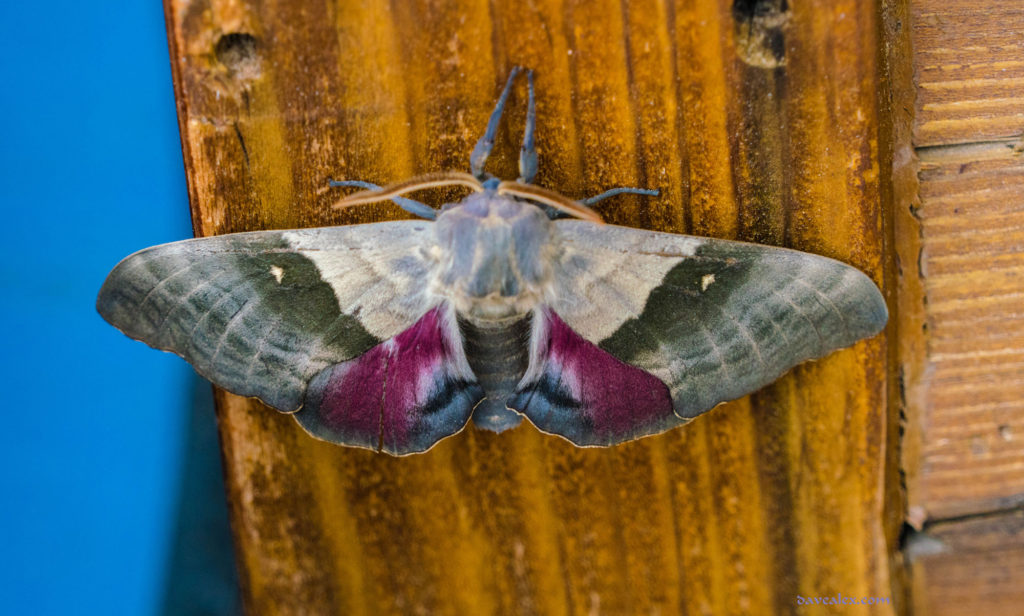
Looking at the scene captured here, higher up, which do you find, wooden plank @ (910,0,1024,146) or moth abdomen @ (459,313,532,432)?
wooden plank @ (910,0,1024,146)

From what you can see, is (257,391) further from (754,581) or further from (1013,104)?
(1013,104)

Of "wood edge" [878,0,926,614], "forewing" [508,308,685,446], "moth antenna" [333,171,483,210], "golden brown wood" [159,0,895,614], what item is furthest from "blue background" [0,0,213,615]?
"wood edge" [878,0,926,614]

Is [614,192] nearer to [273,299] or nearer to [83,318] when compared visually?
[273,299]

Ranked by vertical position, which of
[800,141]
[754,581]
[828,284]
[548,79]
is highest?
[548,79]

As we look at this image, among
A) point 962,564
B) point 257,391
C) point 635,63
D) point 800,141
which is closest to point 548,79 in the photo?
point 635,63

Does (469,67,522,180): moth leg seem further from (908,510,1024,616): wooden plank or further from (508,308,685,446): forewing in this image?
(908,510,1024,616): wooden plank

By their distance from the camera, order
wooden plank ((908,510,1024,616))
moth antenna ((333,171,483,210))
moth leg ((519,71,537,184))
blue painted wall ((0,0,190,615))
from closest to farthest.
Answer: moth antenna ((333,171,483,210)) < moth leg ((519,71,537,184)) < wooden plank ((908,510,1024,616)) < blue painted wall ((0,0,190,615))
